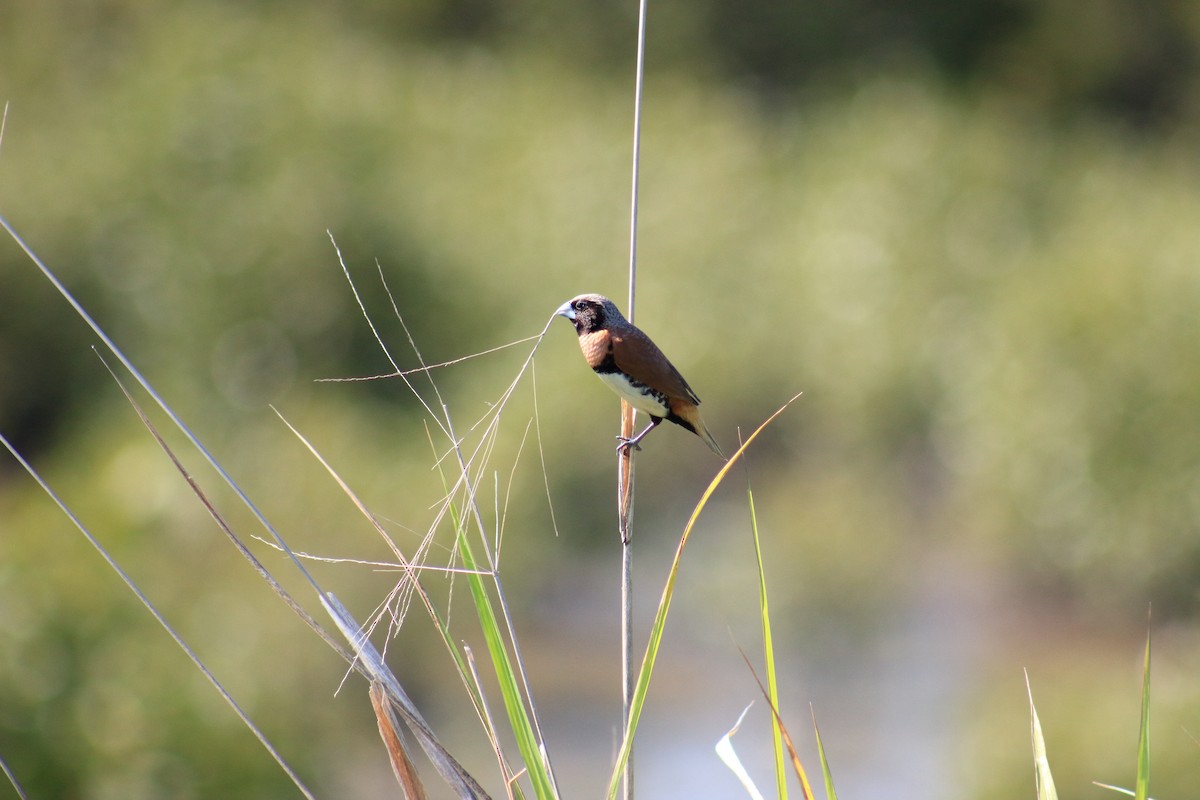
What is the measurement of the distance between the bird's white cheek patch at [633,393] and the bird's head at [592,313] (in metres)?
0.07

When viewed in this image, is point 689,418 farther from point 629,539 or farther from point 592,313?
point 629,539

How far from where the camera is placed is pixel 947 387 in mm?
10969

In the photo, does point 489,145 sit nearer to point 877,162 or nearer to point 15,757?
point 877,162

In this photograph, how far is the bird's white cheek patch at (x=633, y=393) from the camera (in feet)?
6.01

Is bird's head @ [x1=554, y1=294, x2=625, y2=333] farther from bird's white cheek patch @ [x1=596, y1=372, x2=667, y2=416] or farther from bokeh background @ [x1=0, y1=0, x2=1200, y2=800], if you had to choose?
bokeh background @ [x1=0, y1=0, x2=1200, y2=800]

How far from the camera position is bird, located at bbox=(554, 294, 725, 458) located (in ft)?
6.03

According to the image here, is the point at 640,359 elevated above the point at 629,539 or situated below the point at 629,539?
above

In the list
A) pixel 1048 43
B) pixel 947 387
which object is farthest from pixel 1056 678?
pixel 1048 43

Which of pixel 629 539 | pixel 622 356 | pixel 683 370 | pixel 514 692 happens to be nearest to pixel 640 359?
pixel 622 356

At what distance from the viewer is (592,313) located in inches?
74.2

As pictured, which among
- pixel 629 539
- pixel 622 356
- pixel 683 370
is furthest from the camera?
pixel 683 370

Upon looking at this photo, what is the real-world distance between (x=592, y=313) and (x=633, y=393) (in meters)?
0.13

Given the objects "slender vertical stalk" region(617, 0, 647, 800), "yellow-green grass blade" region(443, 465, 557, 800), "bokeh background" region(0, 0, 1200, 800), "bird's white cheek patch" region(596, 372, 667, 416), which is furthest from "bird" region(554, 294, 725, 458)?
"bokeh background" region(0, 0, 1200, 800)

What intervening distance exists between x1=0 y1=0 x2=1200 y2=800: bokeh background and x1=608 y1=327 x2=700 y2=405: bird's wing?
3.06 meters
